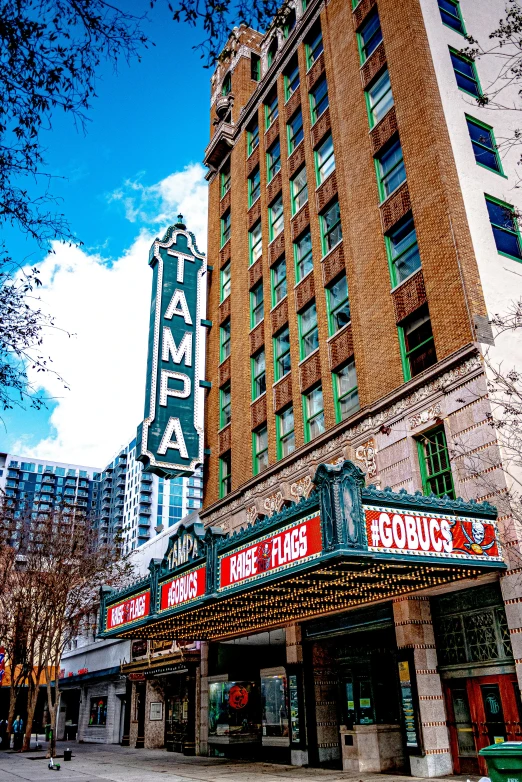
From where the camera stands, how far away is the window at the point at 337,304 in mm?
21625

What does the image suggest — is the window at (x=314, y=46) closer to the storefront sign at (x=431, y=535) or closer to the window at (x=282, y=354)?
the window at (x=282, y=354)

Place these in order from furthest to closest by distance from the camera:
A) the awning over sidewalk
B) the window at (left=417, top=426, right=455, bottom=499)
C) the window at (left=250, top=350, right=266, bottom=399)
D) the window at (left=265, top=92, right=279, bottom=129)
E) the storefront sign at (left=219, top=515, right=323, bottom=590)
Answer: the window at (left=265, top=92, right=279, bottom=129), the window at (left=250, top=350, right=266, bottom=399), the window at (left=417, top=426, right=455, bottom=499), the storefront sign at (left=219, top=515, right=323, bottom=590), the awning over sidewalk

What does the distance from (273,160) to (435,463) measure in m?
18.7

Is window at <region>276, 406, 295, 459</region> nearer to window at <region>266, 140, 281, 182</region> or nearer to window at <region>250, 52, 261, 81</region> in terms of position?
window at <region>266, 140, 281, 182</region>

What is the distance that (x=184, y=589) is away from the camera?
18688 mm

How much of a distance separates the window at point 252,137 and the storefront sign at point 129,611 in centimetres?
2196

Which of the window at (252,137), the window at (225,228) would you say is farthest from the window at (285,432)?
the window at (252,137)

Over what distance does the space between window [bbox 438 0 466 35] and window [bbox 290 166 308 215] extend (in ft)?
24.3

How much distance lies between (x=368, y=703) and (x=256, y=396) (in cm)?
1250

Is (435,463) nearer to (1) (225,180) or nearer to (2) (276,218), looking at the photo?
(2) (276,218)

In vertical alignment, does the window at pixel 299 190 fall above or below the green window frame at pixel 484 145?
above

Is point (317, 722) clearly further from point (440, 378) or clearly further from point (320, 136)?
point (320, 136)

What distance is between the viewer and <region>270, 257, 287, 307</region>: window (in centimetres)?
2638

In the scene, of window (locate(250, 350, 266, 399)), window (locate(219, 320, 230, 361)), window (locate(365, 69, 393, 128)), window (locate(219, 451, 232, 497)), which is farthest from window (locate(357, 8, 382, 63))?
window (locate(219, 451, 232, 497))
